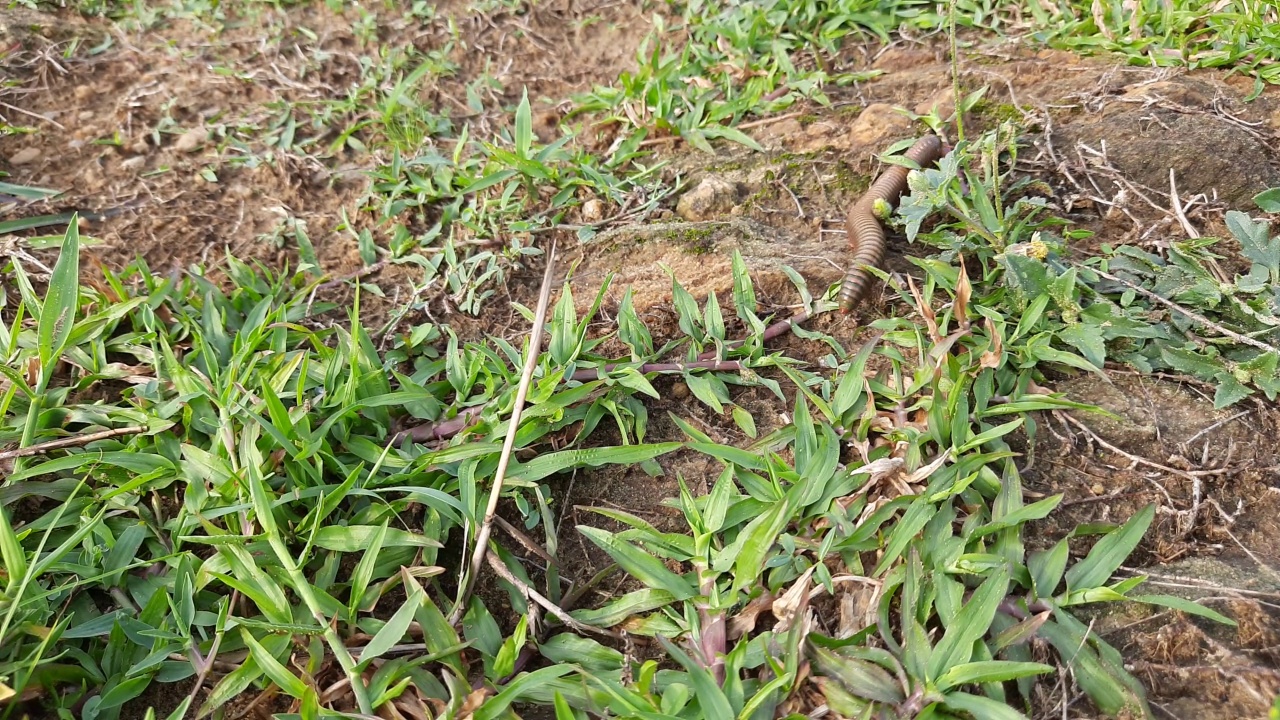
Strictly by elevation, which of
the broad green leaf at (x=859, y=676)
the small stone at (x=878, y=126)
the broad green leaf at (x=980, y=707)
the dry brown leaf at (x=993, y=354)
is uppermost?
the small stone at (x=878, y=126)

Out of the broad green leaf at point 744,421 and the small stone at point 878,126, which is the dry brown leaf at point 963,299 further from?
the small stone at point 878,126

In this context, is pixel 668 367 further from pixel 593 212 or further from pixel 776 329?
pixel 593 212

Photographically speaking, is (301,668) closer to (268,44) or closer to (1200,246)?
(1200,246)

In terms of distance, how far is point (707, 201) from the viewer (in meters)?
3.02

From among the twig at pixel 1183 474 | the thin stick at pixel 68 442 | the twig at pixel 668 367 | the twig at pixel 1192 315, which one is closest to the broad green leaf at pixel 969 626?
the twig at pixel 1183 474

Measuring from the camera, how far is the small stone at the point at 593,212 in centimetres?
312

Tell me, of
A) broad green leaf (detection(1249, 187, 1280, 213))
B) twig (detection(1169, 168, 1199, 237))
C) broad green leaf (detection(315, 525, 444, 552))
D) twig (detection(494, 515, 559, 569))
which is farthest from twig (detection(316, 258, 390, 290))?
broad green leaf (detection(1249, 187, 1280, 213))

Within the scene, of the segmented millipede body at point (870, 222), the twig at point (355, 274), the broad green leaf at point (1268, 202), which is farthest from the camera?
the twig at point (355, 274)

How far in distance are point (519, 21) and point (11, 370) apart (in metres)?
3.09

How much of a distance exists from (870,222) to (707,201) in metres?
0.64

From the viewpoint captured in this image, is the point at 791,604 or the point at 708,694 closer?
the point at 708,694

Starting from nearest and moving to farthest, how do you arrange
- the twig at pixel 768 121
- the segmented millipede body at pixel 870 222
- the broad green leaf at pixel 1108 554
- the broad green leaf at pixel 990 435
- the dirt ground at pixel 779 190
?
the broad green leaf at pixel 1108 554
the dirt ground at pixel 779 190
the broad green leaf at pixel 990 435
the segmented millipede body at pixel 870 222
the twig at pixel 768 121

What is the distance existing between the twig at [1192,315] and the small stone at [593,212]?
5.63 ft

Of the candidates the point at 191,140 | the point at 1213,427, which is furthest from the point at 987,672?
the point at 191,140
